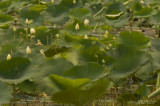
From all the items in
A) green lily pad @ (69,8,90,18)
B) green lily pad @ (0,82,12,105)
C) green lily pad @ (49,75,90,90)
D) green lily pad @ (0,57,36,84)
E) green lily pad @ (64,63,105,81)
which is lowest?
green lily pad @ (69,8,90,18)

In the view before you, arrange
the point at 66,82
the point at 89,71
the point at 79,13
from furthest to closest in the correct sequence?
the point at 79,13, the point at 89,71, the point at 66,82

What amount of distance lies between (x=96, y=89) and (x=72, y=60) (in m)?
0.35

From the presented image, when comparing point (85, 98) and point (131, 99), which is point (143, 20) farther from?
point (85, 98)

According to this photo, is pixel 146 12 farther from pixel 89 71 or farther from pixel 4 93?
pixel 4 93

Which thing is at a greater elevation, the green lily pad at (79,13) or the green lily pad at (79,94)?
the green lily pad at (79,94)

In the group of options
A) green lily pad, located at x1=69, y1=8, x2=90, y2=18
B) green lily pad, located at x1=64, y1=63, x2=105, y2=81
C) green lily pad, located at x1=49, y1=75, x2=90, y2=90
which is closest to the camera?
green lily pad, located at x1=49, y1=75, x2=90, y2=90

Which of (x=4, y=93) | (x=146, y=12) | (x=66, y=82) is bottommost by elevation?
(x=146, y=12)

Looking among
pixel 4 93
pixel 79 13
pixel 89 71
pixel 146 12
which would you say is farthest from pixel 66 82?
pixel 146 12

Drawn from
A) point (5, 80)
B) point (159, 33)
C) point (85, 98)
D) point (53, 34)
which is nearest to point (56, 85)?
point (85, 98)

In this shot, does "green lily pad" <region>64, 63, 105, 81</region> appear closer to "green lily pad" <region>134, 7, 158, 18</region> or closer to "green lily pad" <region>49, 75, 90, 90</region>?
"green lily pad" <region>49, 75, 90, 90</region>

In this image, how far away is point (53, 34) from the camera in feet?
8.84

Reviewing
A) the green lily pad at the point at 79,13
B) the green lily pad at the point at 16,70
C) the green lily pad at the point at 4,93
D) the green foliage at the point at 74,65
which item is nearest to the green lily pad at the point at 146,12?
the green lily pad at the point at 79,13

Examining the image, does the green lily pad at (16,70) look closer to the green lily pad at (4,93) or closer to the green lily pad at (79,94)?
the green lily pad at (4,93)

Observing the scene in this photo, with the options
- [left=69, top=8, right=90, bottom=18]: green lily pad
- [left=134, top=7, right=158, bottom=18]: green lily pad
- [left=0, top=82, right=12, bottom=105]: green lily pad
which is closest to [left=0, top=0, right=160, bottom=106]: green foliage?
[left=0, top=82, right=12, bottom=105]: green lily pad
